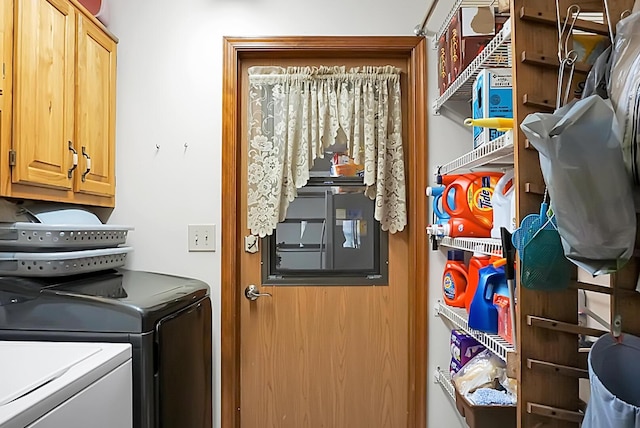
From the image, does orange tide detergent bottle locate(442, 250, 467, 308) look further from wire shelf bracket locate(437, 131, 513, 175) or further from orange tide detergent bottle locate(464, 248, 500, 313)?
wire shelf bracket locate(437, 131, 513, 175)

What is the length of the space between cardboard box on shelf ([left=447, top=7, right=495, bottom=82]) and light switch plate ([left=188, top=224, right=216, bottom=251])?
1198 millimetres

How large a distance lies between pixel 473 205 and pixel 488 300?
13.5 inches

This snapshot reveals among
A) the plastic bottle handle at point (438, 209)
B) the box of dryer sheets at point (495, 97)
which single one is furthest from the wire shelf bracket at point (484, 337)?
the box of dryer sheets at point (495, 97)

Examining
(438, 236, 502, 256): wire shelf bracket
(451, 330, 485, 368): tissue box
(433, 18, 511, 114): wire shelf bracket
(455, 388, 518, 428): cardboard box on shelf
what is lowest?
(455, 388, 518, 428): cardboard box on shelf

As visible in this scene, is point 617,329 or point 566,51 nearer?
point 617,329

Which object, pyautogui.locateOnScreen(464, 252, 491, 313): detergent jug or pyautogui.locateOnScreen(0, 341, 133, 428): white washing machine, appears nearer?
pyautogui.locateOnScreen(0, 341, 133, 428): white washing machine

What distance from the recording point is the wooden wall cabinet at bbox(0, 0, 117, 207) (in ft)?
5.10

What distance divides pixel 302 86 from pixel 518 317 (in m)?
1.45

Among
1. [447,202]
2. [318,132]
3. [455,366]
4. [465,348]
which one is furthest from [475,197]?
[318,132]

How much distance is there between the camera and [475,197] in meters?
1.69

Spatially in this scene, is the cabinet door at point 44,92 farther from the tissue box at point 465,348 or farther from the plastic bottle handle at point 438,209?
the tissue box at point 465,348

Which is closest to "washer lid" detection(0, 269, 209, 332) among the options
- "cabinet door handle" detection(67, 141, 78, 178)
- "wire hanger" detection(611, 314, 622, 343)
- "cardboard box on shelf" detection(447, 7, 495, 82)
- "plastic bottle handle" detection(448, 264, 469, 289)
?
"cabinet door handle" detection(67, 141, 78, 178)

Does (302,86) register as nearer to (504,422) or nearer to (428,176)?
(428,176)

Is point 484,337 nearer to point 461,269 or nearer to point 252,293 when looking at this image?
point 461,269
